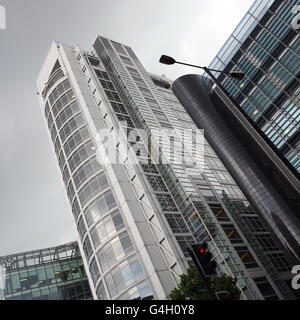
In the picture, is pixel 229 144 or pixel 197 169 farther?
pixel 229 144

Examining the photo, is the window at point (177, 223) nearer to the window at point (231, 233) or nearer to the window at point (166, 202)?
the window at point (166, 202)

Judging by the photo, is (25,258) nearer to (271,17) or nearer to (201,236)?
(201,236)

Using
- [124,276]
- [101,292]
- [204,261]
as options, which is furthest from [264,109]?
[204,261]

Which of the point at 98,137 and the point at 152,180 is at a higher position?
the point at 98,137

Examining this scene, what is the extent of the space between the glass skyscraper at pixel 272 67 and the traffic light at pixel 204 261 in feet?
216

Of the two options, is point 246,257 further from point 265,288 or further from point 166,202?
point 166,202

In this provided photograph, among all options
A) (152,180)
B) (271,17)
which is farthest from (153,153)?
(271,17)

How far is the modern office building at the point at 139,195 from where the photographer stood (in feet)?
141

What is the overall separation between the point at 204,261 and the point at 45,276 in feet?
202

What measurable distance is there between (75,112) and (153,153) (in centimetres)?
1761

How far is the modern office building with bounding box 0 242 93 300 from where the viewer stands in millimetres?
60188

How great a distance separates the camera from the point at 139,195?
48.9 m

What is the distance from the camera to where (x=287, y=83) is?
70188 mm

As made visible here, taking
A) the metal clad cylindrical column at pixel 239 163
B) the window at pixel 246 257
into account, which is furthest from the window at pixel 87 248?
the metal clad cylindrical column at pixel 239 163
